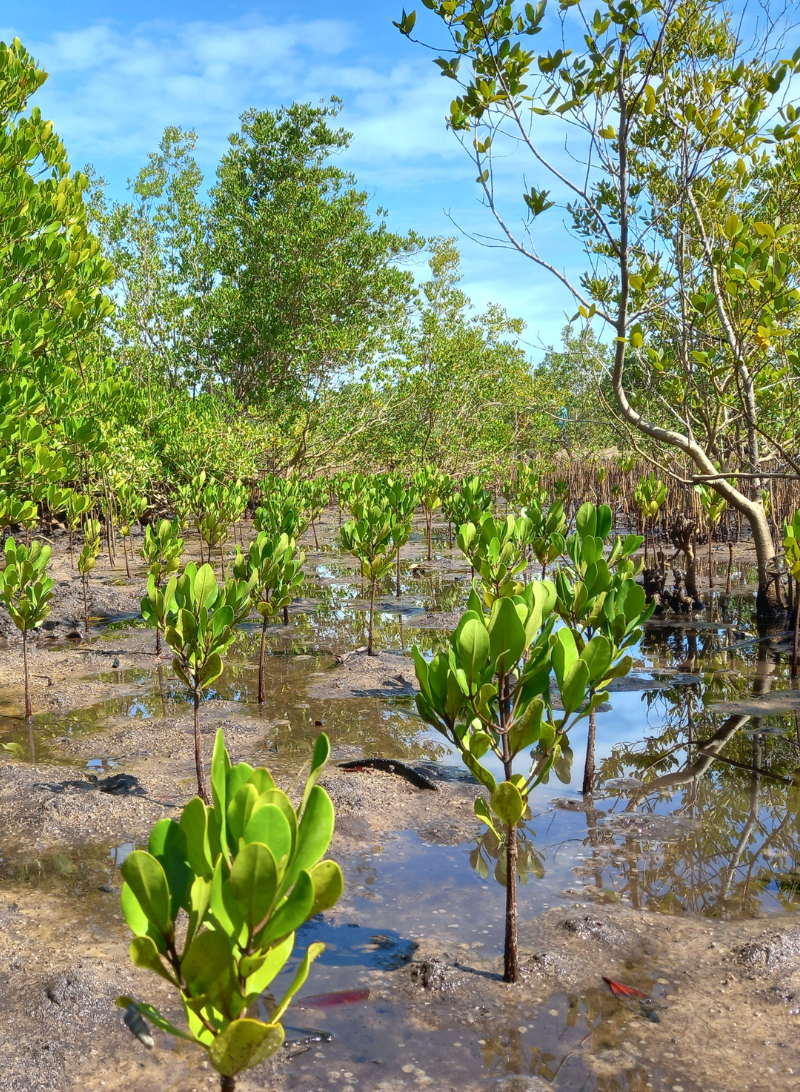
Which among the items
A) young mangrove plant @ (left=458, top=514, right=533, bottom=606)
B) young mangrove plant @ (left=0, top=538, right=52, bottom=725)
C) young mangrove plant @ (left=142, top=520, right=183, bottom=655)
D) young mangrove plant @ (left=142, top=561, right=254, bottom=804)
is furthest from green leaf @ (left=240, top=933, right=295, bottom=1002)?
young mangrove plant @ (left=142, top=520, right=183, bottom=655)

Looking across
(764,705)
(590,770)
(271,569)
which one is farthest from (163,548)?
(764,705)

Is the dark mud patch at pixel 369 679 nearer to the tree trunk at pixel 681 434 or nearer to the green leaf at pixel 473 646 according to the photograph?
the tree trunk at pixel 681 434

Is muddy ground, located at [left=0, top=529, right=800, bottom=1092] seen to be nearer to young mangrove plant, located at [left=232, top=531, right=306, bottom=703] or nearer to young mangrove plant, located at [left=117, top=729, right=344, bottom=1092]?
young mangrove plant, located at [left=117, top=729, right=344, bottom=1092]

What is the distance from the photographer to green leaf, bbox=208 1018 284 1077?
130 cm

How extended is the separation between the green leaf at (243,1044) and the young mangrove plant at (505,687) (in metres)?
1.09

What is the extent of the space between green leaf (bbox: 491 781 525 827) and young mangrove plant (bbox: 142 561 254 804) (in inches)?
74.4

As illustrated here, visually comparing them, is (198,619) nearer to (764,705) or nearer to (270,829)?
(270,829)

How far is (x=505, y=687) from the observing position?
2.57 meters

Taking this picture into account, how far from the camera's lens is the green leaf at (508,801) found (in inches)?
88.2

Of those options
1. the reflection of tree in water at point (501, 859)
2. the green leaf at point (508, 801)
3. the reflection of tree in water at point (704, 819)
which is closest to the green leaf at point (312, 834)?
the green leaf at point (508, 801)

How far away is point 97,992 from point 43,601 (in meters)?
3.46

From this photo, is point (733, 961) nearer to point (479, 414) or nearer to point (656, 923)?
point (656, 923)

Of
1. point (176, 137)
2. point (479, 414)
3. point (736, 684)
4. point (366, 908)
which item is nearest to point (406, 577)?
point (736, 684)

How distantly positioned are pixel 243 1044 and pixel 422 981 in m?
1.31
